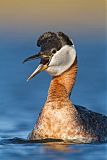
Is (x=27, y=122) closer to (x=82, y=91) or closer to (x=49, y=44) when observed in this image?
(x=49, y=44)

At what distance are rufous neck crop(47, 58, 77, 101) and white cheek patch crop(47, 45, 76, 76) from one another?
12cm

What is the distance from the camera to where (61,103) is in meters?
19.4

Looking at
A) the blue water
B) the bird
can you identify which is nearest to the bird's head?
the bird

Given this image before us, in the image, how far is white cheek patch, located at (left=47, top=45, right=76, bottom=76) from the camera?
62.9 feet

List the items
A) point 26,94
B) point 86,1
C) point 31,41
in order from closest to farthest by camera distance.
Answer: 1. point 26,94
2. point 31,41
3. point 86,1

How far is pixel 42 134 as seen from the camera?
1923cm

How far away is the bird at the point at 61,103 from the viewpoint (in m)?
19.1

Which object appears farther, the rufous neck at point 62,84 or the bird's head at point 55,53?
the rufous neck at point 62,84

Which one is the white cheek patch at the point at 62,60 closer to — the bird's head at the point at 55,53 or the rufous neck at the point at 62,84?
the bird's head at the point at 55,53

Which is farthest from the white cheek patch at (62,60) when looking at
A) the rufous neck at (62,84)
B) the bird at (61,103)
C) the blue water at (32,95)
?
the blue water at (32,95)

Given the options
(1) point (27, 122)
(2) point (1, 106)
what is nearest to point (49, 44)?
(1) point (27, 122)

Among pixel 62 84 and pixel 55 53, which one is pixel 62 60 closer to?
pixel 55 53

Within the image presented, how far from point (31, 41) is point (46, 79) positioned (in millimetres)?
9966

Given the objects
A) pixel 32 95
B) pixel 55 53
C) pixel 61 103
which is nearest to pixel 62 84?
pixel 61 103
